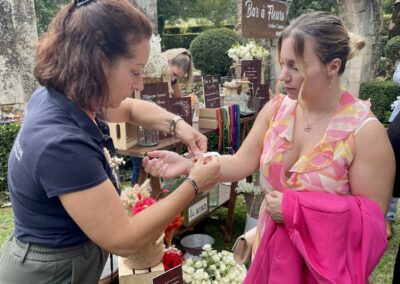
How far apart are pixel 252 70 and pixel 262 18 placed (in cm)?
63

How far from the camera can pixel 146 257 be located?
1.95 m

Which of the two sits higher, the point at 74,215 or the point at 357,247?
the point at 74,215

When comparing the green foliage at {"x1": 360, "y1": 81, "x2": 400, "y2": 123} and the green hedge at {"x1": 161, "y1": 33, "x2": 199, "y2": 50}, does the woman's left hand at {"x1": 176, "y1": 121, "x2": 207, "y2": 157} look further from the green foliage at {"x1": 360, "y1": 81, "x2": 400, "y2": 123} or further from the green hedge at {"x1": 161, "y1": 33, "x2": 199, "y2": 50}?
the green hedge at {"x1": 161, "y1": 33, "x2": 199, "y2": 50}

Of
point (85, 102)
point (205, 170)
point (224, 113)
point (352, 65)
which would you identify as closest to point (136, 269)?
point (205, 170)

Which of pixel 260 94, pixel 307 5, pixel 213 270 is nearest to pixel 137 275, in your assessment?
pixel 213 270

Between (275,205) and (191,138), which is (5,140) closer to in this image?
(191,138)

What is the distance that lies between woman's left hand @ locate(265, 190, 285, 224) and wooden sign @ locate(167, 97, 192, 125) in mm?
1477

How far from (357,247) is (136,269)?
3.54 ft

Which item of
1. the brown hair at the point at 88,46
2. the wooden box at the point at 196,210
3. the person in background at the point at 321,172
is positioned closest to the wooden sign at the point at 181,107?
the wooden box at the point at 196,210

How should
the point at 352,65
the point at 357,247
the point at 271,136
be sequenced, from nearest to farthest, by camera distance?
the point at 357,247 < the point at 271,136 < the point at 352,65

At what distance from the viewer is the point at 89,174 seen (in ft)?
3.64

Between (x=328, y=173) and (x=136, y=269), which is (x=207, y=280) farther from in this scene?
(x=328, y=173)

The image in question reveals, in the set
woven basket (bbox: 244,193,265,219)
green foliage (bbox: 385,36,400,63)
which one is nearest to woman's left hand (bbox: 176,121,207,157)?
woven basket (bbox: 244,193,265,219)

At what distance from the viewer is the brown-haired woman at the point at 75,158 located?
1.11 m
